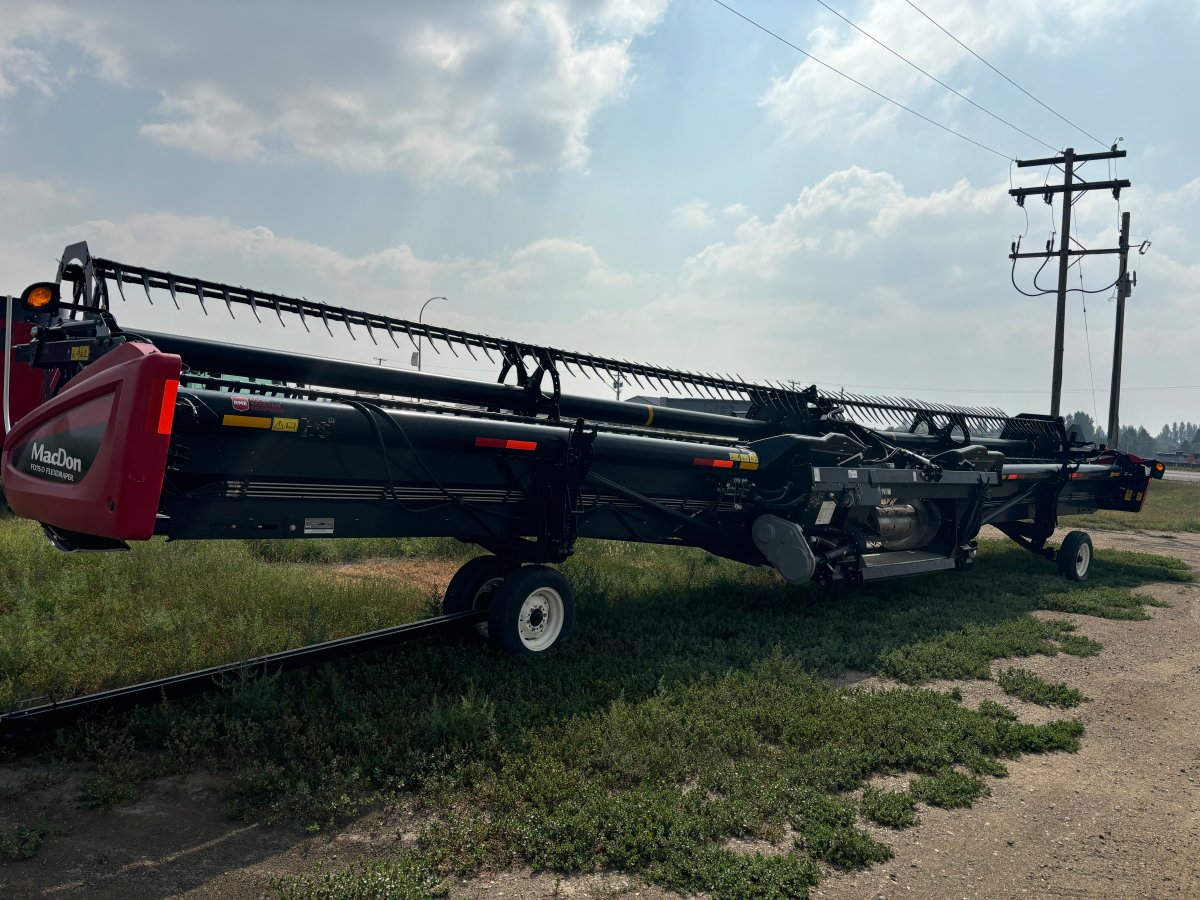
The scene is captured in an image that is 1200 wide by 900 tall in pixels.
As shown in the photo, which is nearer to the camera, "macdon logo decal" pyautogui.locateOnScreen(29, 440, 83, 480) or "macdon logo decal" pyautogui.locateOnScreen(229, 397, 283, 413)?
"macdon logo decal" pyautogui.locateOnScreen(29, 440, 83, 480)

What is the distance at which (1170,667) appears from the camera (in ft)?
23.4

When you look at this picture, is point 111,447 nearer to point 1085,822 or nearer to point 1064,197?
point 1085,822

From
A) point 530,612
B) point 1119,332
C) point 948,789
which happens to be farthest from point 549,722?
point 1119,332

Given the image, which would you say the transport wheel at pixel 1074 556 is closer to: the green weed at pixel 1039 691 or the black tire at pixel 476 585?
the green weed at pixel 1039 691

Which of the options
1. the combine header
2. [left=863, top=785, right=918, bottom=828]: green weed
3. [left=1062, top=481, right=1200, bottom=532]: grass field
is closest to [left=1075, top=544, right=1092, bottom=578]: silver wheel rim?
the combine header

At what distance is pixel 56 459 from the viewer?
4.43 m

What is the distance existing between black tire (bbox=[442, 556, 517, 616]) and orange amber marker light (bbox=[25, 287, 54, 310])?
3284mm

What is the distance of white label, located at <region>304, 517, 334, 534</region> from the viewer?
510 cm

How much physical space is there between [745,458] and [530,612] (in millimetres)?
2605

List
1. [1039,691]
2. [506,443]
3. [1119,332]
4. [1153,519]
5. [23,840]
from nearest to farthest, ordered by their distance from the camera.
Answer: [23,840] → [506,443] → [1039,691] → [1153,519] → [1119,332]

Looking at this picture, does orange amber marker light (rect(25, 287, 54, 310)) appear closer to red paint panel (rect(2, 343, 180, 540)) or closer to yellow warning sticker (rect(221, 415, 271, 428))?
red paint panel (rect(2, 343, 180, 540))

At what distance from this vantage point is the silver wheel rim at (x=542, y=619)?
19.9 feet

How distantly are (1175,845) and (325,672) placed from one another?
4.70 metres

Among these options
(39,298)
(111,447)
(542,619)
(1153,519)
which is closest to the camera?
(111,447)
